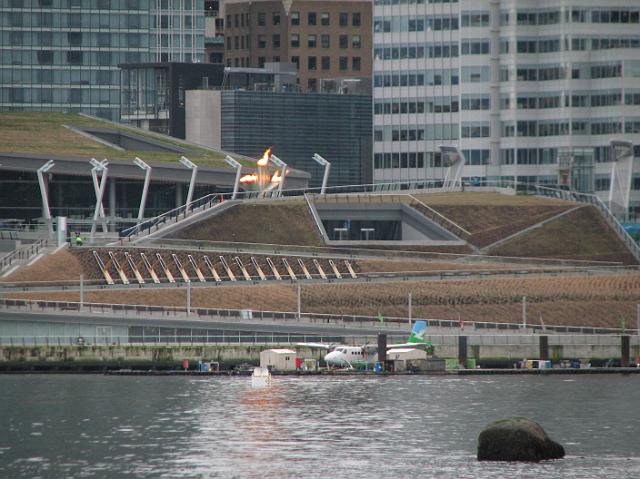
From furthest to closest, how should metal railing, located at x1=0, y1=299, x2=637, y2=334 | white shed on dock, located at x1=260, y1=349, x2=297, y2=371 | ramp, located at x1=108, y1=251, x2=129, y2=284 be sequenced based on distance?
1. ramp, located at x1=108, y1=251, x2=129, y2=284
2. metal railing, located at x1=0, y1=299, x2=637, y2=334
3. white shed on dock, located at x1=260, y1=349, x2=297, y2=371

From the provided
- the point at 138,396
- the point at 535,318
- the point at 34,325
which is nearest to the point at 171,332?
the point at 34,325

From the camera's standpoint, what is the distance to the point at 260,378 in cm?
15712

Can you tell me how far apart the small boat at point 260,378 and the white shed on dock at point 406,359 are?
47.0 feet

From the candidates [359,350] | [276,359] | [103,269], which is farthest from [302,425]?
[103,269]

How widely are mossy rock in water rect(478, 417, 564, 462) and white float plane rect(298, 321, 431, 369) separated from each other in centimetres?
5445

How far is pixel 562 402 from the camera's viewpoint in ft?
478

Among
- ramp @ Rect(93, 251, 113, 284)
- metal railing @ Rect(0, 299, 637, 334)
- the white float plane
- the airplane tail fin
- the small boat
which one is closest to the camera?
the small boat

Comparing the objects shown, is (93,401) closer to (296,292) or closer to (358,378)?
(358,378)

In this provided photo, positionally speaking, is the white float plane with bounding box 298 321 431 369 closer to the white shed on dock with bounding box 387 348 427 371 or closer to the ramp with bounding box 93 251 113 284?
the white shed on dock with bounding box 387 348 427 371

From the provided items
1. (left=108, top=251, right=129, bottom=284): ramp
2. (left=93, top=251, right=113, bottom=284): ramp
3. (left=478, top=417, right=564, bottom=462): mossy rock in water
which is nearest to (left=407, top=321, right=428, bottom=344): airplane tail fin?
(left=108, top=251, right=129, bottom=284): ramp

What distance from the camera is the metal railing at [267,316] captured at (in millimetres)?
176625

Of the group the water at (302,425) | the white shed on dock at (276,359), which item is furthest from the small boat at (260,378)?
the white shed on dock at (276,359)

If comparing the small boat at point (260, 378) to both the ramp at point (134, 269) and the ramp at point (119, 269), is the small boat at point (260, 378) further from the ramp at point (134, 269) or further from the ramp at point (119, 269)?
the ramp at point (119, 269)

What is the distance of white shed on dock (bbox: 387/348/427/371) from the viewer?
169m
